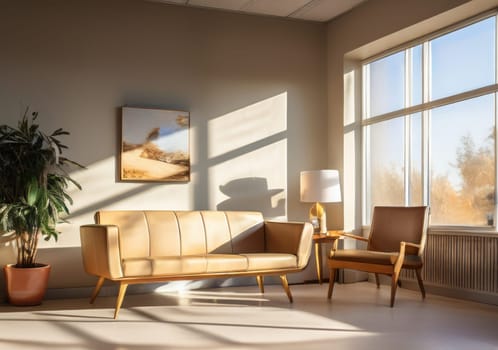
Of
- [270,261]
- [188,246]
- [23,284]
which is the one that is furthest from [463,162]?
[23,284]

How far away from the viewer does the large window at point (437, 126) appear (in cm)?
501

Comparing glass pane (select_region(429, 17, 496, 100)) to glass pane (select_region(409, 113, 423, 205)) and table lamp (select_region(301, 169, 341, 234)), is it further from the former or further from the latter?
table lamp (select_region(301, 169, 341, 234))

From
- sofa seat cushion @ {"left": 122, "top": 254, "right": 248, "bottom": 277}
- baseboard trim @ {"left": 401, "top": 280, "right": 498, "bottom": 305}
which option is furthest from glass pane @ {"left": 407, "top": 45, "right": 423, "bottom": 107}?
sofa seat cushion @ {"left": 122, "top": 254, "right": 248, "bottom": 277}

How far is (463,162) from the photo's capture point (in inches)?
205

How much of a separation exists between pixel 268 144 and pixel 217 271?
1.93 m

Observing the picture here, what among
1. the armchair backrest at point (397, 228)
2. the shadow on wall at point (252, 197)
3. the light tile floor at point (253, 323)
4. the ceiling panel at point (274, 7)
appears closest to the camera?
the light tile floor at point (253, 323)

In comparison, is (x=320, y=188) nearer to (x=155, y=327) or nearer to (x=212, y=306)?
(x=212, y=306)

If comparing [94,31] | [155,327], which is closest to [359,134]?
[94,31]

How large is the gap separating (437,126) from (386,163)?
2.63 ft

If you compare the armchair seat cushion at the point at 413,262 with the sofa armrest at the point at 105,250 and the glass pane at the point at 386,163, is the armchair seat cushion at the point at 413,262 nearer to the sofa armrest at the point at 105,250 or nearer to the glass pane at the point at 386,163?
the glass pane at the point at 386,163

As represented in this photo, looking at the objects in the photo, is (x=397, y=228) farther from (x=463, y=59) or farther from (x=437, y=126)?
(x=463, y=59)

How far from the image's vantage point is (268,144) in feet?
20.6

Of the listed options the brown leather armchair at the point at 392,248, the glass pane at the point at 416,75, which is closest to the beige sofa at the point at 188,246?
the brown leather armchair at the point at 392,248

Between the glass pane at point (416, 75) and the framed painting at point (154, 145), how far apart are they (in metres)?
2.26
